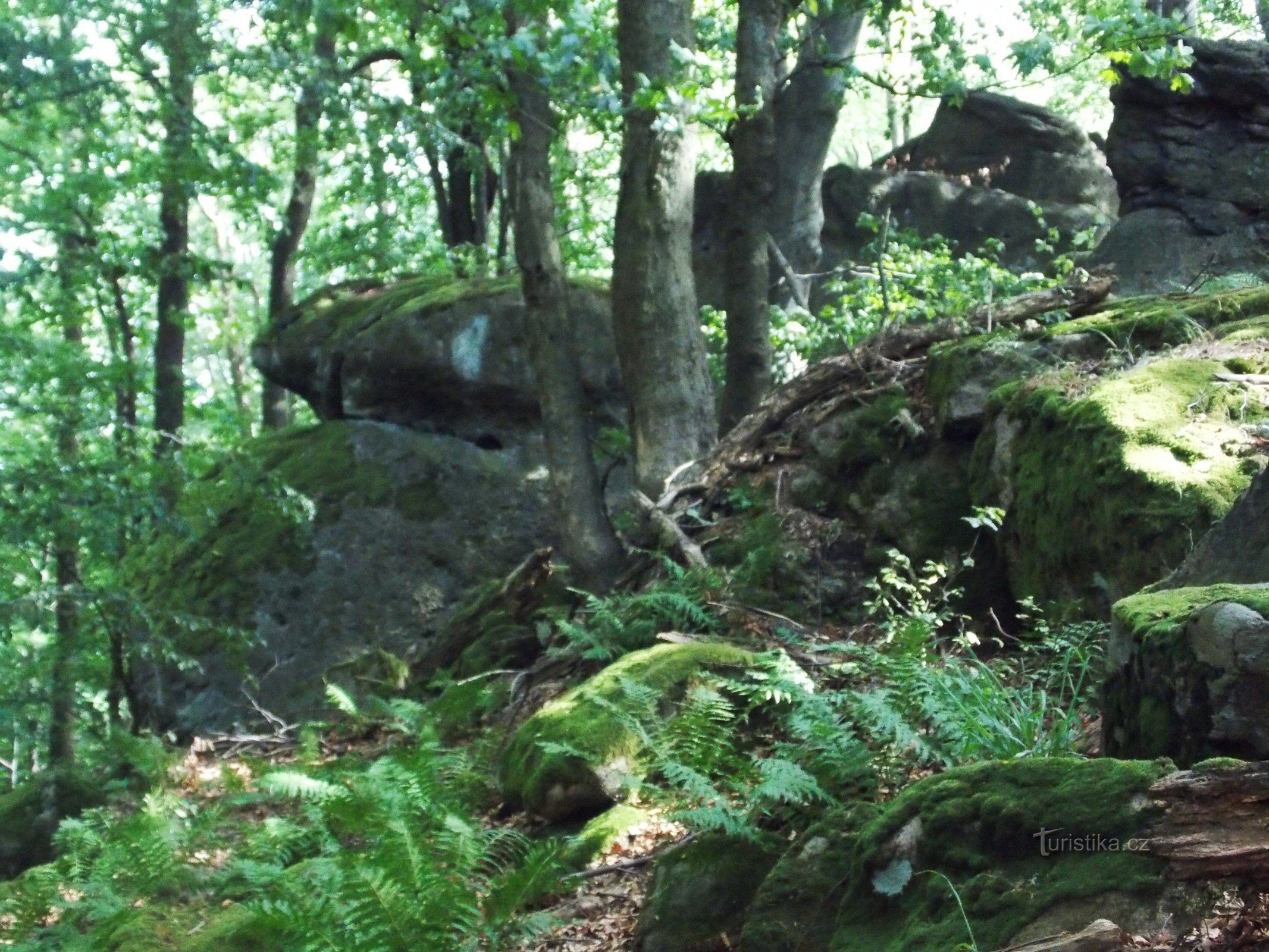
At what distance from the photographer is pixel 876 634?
22.6 feet

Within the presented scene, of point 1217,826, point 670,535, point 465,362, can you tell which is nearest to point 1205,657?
point 1217,826

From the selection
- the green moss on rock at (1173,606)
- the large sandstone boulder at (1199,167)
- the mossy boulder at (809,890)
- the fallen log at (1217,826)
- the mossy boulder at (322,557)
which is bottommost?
the mossy boulder at (322,557)

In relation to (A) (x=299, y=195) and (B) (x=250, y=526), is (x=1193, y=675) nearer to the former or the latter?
(B) (x=250, y=526)

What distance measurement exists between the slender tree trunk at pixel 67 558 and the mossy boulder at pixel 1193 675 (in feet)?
26.5

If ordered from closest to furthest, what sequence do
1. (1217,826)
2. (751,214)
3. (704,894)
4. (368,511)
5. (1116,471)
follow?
(1217,826)
(704,894)
(1116,471)
(751,214)
(368,511)

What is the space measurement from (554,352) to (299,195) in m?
8.88

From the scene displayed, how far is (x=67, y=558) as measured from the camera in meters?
12.3

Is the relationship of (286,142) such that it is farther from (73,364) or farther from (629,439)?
(629,439)

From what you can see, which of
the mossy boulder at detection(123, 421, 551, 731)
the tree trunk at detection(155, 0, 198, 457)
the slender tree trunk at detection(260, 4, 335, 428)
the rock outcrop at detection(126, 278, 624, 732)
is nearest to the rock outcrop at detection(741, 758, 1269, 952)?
the mossy boulder at detection(123, 421, 551, 731)

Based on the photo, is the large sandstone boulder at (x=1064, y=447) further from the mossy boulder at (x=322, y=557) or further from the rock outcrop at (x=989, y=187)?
the rock outcrop at (x=989, y=187)

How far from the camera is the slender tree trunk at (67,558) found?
959 cm

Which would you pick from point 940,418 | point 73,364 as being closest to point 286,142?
point 73,364

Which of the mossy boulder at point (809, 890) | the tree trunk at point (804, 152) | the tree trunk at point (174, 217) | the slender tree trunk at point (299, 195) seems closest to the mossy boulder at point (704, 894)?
the mossy boulder at point (809, 890)

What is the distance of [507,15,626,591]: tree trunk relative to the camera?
945 centimetres
